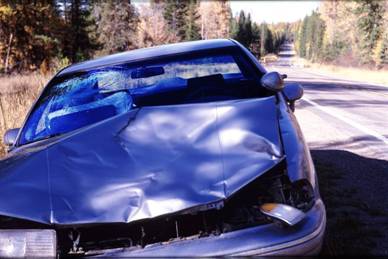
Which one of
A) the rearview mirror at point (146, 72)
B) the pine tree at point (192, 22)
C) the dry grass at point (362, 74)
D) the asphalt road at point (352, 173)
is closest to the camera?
the asphalt road at point (352, 173)

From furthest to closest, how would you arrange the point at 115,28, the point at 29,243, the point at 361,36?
the point at 115,28 → the point at 361,36 → the point at 29,243

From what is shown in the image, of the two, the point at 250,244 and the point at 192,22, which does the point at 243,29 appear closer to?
the point at 192,22

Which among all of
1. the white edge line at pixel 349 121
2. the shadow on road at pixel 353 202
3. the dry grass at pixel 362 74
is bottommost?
the dry grass at pixel 362 74

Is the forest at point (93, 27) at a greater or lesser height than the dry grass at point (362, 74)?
greater

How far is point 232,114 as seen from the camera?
286cm

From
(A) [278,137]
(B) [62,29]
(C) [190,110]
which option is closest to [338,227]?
(A) [278,137]

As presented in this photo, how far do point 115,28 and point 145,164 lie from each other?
54900 millimetres

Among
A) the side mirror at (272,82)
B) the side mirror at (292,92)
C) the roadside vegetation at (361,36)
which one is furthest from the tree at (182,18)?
the side mirror at (272,82)

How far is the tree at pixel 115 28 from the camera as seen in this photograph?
5509cm

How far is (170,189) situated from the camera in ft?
8.20

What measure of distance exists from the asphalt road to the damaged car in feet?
2.77

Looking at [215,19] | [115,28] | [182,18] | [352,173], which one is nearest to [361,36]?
[215,19]

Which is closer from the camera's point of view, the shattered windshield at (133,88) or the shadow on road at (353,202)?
the shadow on road at (353,202)

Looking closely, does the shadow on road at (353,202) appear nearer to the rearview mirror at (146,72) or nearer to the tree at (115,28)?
the rearview mirror at (146,72)
